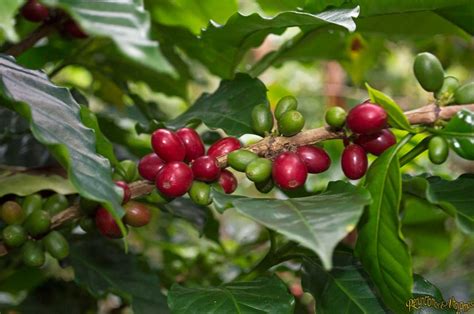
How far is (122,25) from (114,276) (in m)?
0.58

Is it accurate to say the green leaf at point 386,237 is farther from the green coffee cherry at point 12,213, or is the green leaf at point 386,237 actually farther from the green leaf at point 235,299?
the green coffee cherry at point 12,213

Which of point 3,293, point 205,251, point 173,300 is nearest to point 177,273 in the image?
point 205,251

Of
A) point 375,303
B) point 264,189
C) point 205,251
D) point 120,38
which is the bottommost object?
point 205,251

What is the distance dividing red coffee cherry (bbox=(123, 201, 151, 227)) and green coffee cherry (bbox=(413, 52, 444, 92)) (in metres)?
0.35

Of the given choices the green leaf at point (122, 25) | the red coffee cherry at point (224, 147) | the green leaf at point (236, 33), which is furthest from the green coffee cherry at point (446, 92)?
the green leaf at point (122, 25)

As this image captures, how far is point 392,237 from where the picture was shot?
26.0 inches

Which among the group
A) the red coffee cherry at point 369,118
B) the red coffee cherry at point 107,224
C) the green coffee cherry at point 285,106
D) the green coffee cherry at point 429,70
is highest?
the green coffee cherry at point 429,70

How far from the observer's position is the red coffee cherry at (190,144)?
29.9 inches

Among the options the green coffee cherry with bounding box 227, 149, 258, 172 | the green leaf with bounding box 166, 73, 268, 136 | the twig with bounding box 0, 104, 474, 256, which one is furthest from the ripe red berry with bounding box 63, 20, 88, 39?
the green coffee cherry with bounding box 227, 149, 258, 172

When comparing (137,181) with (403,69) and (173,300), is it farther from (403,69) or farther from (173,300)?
(403,69)

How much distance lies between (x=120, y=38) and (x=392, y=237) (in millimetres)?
350

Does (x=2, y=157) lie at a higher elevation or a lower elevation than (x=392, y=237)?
lower

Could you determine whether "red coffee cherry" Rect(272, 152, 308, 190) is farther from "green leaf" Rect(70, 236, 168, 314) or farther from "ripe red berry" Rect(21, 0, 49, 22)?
"ripe red berry" Rect(21, 0, 49, 22)

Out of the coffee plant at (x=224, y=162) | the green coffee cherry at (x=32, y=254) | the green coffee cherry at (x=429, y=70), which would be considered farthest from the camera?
the green coffee cherry at (x=32, y=254)
